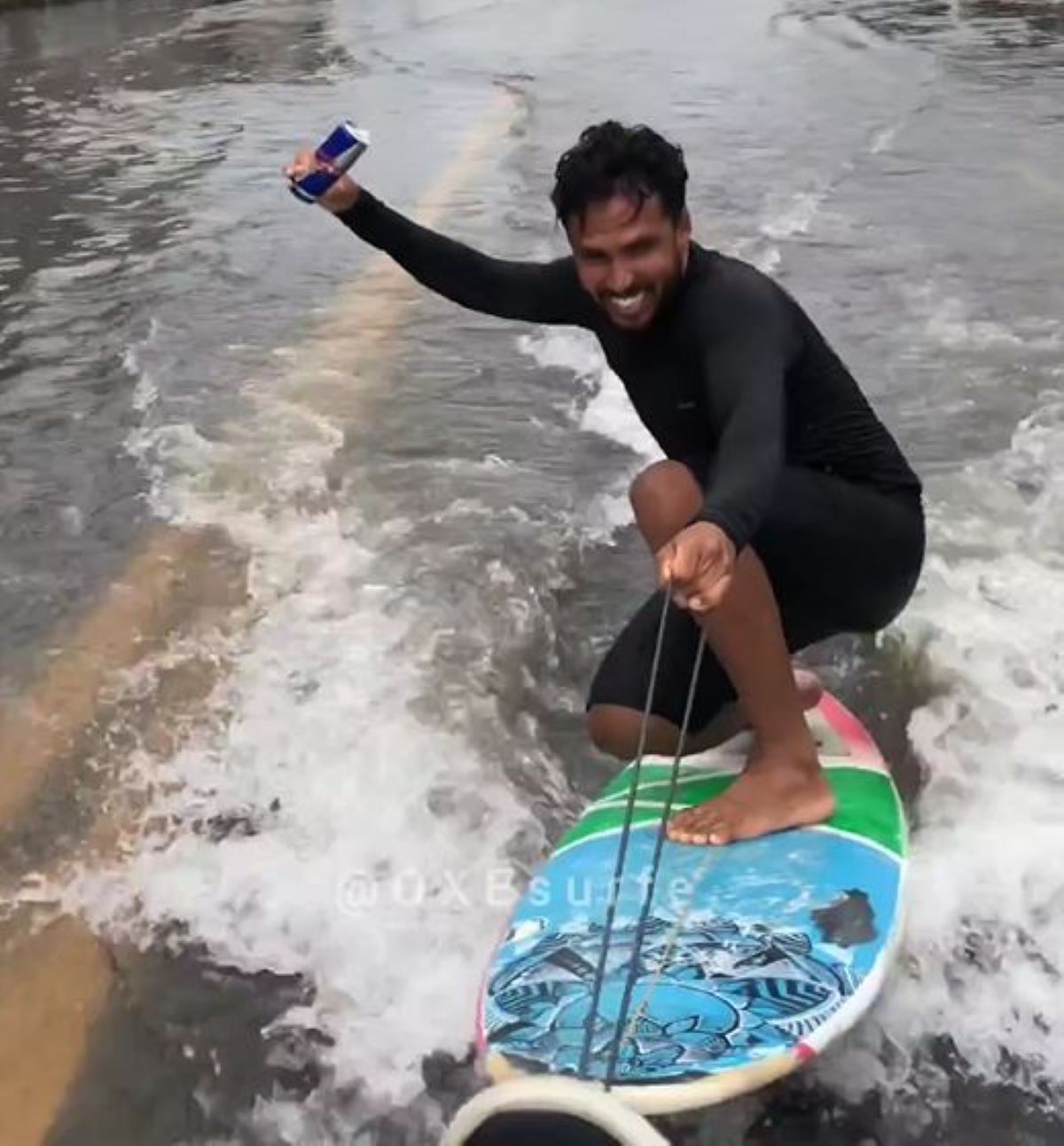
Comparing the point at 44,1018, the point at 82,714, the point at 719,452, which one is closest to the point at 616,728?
the point at 719,452

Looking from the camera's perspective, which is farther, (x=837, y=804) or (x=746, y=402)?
(x=837, y=804)

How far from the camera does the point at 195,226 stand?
1041cm

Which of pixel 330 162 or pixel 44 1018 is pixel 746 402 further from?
pixel 44 1018

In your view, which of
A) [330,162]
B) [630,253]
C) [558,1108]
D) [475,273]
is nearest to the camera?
[558,1108]

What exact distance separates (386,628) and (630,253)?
222 cm

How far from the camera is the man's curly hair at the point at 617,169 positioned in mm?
3406

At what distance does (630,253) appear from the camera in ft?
11.5

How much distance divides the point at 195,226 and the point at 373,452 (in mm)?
4197

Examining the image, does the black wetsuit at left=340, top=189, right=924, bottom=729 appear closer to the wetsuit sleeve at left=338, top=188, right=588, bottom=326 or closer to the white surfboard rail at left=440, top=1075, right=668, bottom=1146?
the wetsuit sleeve at left=338, top=188, right=588, bottom=326

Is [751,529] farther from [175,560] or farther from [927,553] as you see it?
[175,560]

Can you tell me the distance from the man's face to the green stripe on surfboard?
1108mm

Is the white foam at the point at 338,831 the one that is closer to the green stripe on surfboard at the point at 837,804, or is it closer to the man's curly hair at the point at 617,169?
the green stripe on surfboard at the point at 837,804

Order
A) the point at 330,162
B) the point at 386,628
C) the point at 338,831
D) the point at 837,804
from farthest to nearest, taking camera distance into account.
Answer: the point at 386,628 → the point at 338,831 → the point at 330,162 → the point at 837,804

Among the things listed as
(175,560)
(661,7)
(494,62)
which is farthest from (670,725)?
(661,7)
